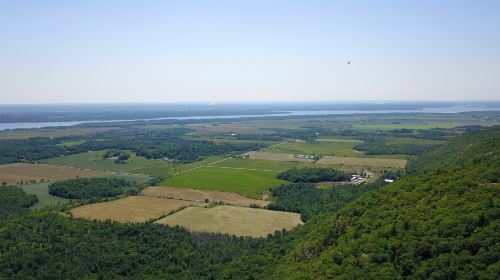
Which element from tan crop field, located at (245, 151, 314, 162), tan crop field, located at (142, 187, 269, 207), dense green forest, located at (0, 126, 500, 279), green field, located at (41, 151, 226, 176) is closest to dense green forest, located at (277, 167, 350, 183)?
tan crop field, located at (142, 187, 269, 207)

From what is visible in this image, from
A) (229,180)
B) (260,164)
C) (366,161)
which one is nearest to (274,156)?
(260,164)

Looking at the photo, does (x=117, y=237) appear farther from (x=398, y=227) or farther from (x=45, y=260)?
(x=398, y=227)

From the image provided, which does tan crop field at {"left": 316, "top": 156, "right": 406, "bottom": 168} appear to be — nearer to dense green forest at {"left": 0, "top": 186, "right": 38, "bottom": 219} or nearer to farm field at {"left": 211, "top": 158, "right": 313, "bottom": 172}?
farm field at {"left": 211, "top": 158, "right": 313, "bottom": 172}

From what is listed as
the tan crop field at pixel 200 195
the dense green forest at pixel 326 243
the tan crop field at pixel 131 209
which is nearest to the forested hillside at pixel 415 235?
the dense green forest at pixel 326 243

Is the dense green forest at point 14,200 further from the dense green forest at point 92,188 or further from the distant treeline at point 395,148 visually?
the distant treeline at point 395,148

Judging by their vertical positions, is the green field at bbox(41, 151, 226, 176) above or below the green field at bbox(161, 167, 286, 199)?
above
